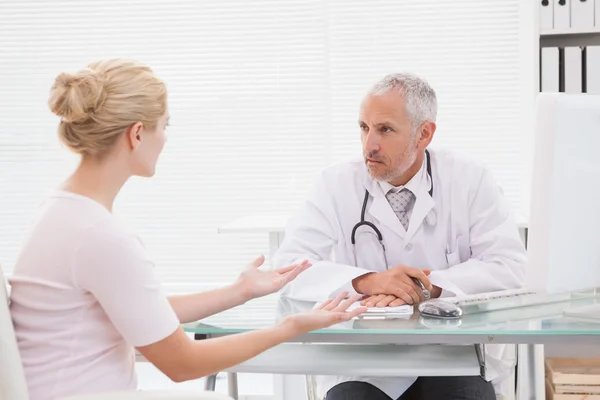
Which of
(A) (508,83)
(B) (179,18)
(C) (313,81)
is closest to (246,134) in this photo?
(C) (313,81)

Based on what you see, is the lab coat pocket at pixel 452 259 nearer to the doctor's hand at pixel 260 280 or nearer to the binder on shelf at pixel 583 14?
the doctor's hand at pixel 260 280

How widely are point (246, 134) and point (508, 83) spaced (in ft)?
4.15

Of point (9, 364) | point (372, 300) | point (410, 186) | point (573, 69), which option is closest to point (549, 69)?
point (573, 69)

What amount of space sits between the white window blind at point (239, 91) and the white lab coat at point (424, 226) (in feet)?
4.62

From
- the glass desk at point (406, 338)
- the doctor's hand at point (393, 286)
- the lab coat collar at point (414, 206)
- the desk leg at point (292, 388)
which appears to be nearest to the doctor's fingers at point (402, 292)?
the doctor's hand at point (393, 286)

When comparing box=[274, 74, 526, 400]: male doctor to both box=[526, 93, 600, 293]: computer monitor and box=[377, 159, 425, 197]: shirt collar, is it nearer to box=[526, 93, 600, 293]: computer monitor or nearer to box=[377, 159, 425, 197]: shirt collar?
box=[377, 159, 425, 197]: shirt collar

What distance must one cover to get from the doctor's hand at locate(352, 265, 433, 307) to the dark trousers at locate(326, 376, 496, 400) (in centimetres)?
24

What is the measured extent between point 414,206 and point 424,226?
0.06 meters

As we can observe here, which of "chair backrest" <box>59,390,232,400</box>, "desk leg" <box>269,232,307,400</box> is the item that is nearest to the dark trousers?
"chair backrest" <box>59,390,232,400</box>

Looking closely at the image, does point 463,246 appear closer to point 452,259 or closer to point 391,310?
point 452,259

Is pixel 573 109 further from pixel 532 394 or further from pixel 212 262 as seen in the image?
pixel 212 262

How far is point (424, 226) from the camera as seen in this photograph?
2.22 m

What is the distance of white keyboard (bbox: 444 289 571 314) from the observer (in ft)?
5.26

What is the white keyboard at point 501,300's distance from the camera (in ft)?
5.26
